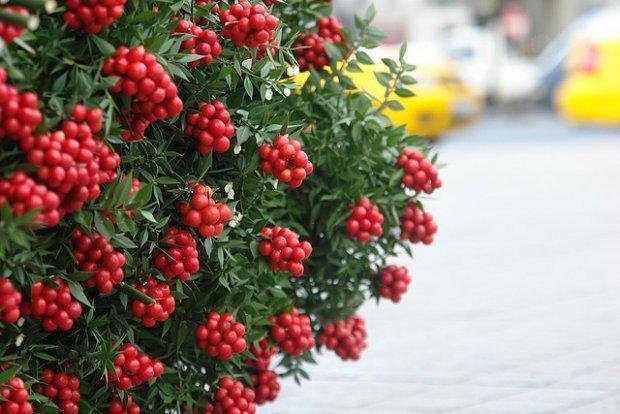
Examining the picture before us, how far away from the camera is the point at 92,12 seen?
2615 millimetres

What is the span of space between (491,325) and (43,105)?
3.98 m

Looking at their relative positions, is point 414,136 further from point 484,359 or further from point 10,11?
point 484,359

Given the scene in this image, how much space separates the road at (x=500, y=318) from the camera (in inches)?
188

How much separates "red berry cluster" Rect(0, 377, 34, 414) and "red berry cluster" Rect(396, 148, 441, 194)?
1.35 meters

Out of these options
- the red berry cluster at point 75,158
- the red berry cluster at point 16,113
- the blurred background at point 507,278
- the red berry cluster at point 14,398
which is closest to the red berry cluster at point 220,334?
the red berry cluster at point 14,398

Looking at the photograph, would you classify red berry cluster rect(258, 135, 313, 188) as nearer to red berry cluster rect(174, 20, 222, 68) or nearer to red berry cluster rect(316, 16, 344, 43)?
red berry cluster rect(174, 20, 222, 68)

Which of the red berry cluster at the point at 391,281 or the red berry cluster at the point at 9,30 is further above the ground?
the red berry cluster at the point at 391,281

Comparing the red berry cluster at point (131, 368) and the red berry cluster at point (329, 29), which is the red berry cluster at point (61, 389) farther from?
the red berry cluster at point (329, 29)

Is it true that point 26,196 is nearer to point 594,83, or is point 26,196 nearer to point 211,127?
point 211,127

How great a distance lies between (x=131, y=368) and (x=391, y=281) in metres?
1.12

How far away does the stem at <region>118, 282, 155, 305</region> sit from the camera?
289cm

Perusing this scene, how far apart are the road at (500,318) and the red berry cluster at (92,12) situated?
7.53 ft

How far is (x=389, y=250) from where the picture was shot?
380 centimetres

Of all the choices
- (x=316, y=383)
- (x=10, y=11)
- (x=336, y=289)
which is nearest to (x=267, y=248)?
(x=336, y=289)
